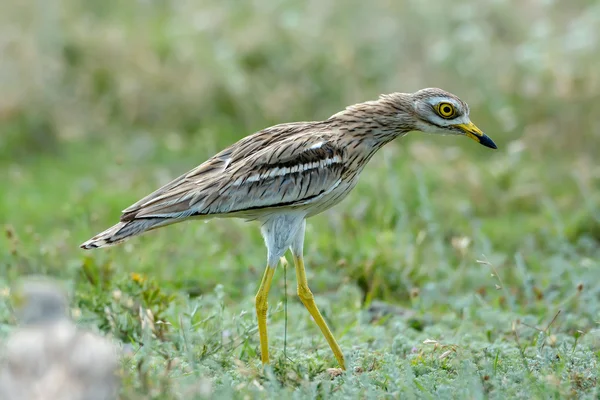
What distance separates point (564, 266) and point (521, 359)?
2264 millimetres

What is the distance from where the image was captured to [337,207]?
27.9 feet

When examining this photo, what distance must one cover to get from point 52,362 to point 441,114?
2.90m

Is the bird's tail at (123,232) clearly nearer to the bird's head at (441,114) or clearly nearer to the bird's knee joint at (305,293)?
the bird's knee joint at (305,293)

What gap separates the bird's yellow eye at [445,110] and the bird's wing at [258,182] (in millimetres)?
580

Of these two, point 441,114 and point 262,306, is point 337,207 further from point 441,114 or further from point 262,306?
point 262,306

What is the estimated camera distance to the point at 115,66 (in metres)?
11.2

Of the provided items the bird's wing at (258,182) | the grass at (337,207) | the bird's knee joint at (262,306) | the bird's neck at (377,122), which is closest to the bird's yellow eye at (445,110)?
the bird's neck at (377,122)

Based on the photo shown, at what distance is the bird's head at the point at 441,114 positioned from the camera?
546 cm

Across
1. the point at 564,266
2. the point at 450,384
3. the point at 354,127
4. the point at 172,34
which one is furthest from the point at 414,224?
the point at 172,34

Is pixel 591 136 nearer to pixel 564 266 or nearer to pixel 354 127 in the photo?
pixel 564 266

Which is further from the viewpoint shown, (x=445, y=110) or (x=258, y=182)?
(x=445, y=110)

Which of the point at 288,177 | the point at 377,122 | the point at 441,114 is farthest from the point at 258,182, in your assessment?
the point at 441,114

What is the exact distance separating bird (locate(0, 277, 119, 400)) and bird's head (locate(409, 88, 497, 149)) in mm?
2698

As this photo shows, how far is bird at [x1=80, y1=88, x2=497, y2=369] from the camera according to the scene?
16.9ft
